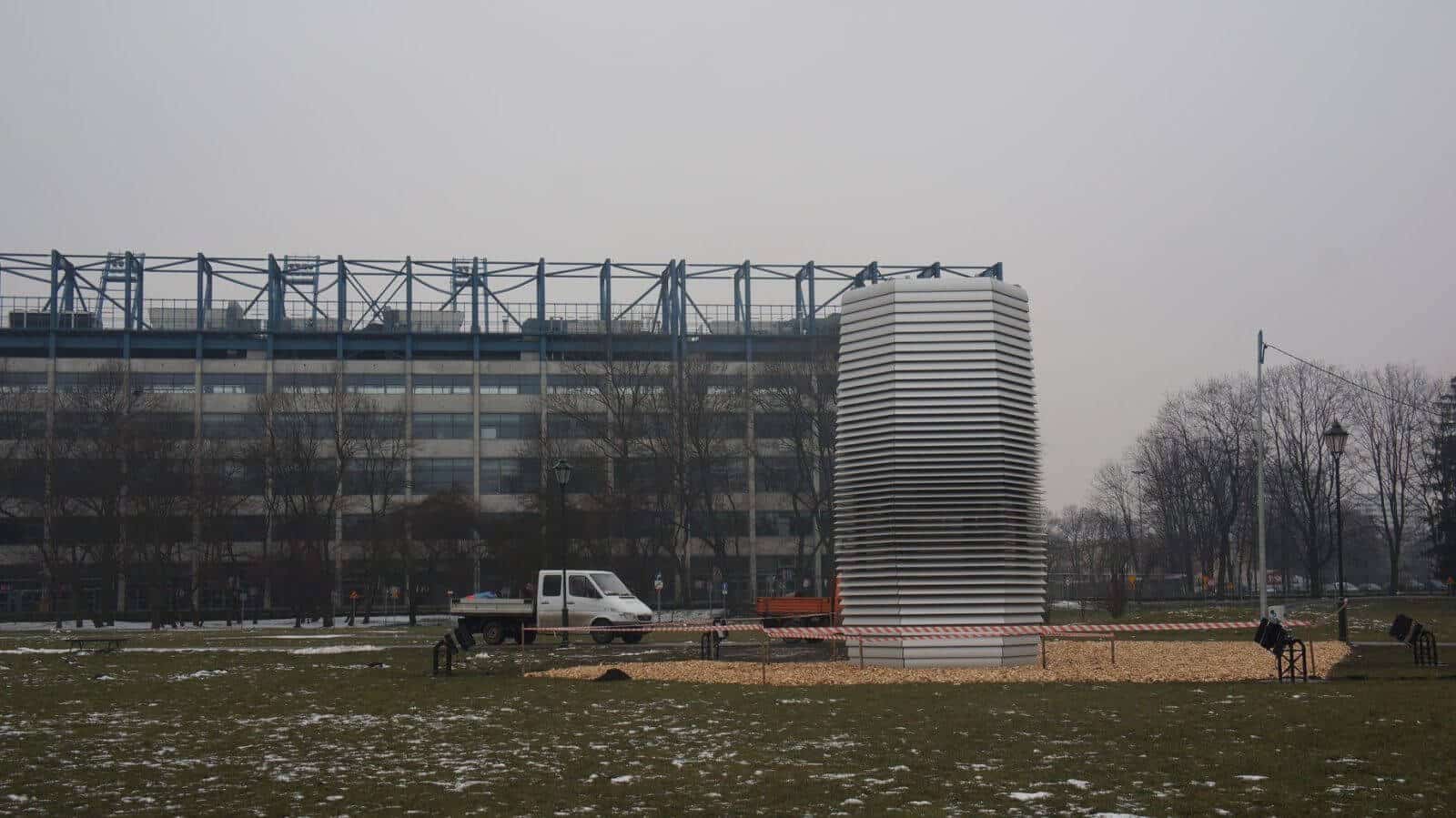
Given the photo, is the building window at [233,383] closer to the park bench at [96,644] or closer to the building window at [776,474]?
the building window at [776,474]

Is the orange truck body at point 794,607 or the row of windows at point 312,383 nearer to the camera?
the orange truck body at point 794,607

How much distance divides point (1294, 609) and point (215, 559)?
2203 inches

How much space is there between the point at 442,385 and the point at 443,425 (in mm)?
2792

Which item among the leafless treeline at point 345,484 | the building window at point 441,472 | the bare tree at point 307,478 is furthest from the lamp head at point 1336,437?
the building window at point 441,472

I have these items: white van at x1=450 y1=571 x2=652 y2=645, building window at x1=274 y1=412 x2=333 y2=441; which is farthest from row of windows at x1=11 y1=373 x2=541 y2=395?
white van at x1=450 y1=571 x2=652 y2=645

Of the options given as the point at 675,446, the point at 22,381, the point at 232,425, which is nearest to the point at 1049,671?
the point at 675,446

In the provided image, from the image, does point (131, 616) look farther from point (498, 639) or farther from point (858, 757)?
point (858, 757)

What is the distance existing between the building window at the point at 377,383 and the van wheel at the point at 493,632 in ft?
171

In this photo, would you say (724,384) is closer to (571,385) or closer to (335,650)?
(571,385)

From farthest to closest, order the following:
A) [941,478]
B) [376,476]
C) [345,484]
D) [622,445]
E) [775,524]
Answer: [775,524]
[376,476]
[345,484]
[622,445]
[941,478]

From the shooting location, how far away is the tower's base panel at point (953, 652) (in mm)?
24406

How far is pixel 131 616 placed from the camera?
79250mm

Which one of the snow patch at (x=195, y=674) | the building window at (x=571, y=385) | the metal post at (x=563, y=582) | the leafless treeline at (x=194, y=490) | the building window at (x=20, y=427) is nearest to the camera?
the snow patch at (x=195, y=674)

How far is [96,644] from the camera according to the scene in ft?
137
